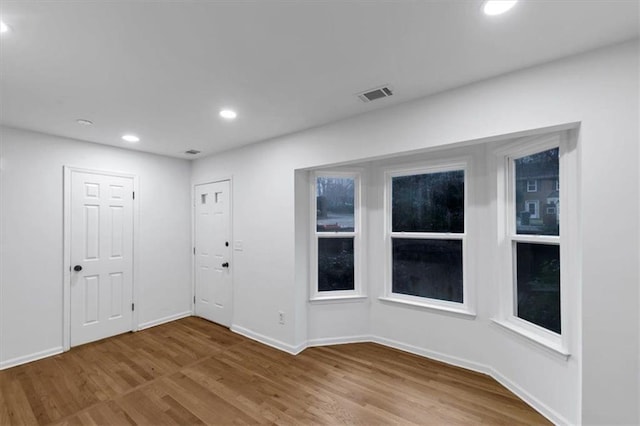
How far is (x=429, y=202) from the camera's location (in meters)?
3.21

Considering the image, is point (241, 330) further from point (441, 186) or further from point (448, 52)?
point (448, 52)

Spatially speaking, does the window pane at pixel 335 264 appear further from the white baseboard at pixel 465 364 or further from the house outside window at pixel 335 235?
the white baseboard at pixel 465 364

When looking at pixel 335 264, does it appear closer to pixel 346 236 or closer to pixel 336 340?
pixel 346 236

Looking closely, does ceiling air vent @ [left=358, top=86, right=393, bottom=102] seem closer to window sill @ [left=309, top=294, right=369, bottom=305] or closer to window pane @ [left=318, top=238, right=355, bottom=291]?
window pane @ [left=318, top=238, right=355, bottom=291]

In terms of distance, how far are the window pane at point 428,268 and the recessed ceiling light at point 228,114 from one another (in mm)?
2235

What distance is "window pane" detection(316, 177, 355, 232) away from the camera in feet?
11.7

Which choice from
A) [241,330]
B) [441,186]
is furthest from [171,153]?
[441,186]

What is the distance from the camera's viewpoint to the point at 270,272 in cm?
357

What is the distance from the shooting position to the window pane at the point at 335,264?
3.56 m

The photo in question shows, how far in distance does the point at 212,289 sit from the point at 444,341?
3232mm

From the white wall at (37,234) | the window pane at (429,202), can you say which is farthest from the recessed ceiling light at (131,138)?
the window pane at (429,202)

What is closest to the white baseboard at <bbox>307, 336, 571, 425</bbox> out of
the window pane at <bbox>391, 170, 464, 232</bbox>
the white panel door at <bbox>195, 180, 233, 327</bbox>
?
the window pane at <bbox>391, 170, 464, 232</bbox>

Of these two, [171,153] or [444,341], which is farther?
[171,153]

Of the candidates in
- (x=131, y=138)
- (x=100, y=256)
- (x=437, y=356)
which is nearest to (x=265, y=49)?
(x=131, y=138)
